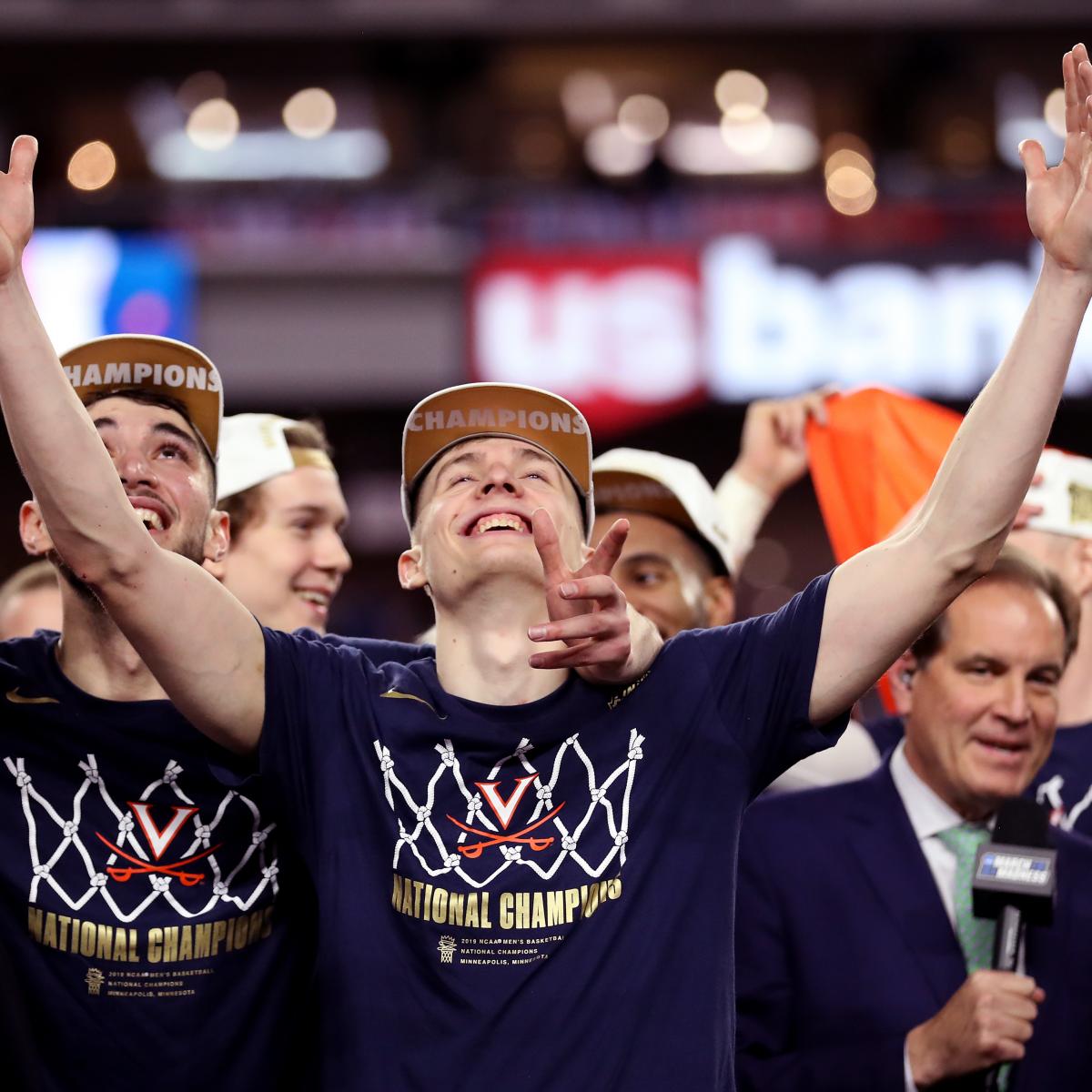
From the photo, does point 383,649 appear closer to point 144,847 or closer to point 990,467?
point 144,847

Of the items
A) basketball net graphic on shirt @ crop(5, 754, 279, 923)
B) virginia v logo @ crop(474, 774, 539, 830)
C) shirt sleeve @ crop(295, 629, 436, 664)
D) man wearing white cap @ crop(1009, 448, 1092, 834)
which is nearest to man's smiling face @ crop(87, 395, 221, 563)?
shirt sleeve @ crop(295, 629, 436, 664)

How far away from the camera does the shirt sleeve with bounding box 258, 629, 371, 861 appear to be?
220cm

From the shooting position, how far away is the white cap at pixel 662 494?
329cm

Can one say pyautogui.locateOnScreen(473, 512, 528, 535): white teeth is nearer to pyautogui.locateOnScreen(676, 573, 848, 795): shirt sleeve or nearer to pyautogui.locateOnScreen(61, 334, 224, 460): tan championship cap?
pyautogui.locateOnScreen(676, 573, 848, 795): shirt sleeve

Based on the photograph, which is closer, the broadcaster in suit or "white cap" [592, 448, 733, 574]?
the broadcaster in suit

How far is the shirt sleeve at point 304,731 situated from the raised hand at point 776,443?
171 centimetres

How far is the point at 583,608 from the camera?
6.93 ft

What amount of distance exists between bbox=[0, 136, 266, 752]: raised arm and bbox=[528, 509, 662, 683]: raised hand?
41cm

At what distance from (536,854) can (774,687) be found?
0.37 metres

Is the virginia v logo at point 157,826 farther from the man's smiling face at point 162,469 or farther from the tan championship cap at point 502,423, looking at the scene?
the tan championship cap at point 502,423

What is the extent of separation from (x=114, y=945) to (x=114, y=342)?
89cm

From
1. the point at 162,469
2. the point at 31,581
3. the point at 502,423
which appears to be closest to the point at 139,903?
the point at 162,469

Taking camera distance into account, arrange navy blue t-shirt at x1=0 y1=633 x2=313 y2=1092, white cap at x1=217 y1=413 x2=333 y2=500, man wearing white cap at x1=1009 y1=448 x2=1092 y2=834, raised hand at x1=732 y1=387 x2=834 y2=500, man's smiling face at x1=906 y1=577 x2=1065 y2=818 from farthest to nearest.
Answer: raised hand at x1=732 y1=387 x2=834 y2=500
man wearing white cap at x1=1009 y1=448 x2=1092 y2=834
white cap at x1=217 y1=413 x2=333 y2=500
man's smiling face at x1=906 y1=577 x2=1065 y2=818
navy blue t-shirt at x1=0 y1=633 x2=313 y2=1092

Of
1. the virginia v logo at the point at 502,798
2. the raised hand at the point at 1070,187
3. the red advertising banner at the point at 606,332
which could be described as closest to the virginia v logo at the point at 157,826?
the virginia v logo at the point at 502,798
